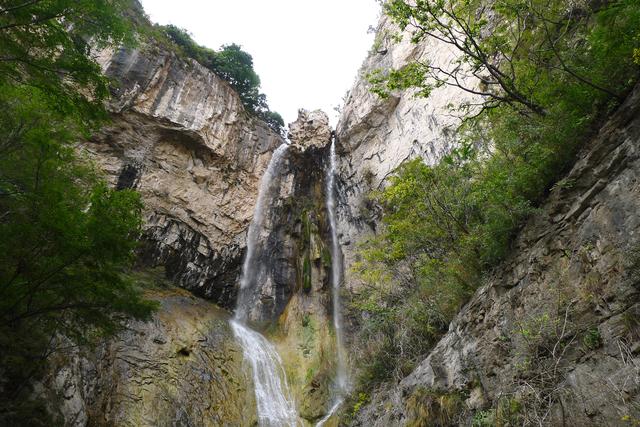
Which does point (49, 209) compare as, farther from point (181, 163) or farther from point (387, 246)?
point (181, 163)

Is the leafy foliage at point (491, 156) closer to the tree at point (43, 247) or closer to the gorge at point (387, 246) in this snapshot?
the gorge at point (387, 246)

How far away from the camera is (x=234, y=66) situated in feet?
77.4

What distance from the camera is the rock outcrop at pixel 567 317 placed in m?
4.02

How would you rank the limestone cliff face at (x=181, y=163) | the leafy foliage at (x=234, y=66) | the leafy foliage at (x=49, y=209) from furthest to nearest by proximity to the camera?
the leafy foliage at (x=234, y=66), the limestone cliff face at (x=181, y=163), the leafy foliage at (x=49, y=209)

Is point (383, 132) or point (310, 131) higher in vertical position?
point (310, 131)

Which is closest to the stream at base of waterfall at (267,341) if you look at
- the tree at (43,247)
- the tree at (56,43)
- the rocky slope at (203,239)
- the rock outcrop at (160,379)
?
the rocky slope at (203,239)

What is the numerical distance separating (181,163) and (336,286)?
30.7 feet

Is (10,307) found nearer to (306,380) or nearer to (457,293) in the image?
(457,293)

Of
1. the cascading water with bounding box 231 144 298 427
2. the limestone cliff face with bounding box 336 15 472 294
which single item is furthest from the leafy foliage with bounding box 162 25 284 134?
the limestone cliff face with bounding box 336 15 472 294

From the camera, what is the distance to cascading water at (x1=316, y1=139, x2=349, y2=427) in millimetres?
13031

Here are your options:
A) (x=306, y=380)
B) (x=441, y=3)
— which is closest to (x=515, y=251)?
(x=441, y=3)

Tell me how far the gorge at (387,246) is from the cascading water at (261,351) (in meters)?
0.08

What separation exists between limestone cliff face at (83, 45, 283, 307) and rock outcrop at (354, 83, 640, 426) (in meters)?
12.2

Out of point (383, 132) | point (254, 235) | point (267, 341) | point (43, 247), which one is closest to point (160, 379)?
point (267, 341)
